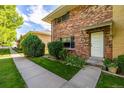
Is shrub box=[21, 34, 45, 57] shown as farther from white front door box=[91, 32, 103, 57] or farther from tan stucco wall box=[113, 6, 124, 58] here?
tan stucco wall box=[113, 6, 124, 58]

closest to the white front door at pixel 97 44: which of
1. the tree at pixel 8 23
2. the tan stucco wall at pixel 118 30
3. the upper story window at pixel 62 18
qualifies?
the tan stucco wall at pixel 118 30

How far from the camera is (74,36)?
10922 millimetres

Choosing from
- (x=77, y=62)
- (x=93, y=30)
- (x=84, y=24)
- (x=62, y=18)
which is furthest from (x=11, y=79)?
(x=62, y=18)

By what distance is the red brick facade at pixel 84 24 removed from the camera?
771cm

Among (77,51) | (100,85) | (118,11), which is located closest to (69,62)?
(77,51)

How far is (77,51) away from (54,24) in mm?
5831

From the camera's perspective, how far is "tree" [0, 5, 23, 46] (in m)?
17.7

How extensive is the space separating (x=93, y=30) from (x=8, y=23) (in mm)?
14864

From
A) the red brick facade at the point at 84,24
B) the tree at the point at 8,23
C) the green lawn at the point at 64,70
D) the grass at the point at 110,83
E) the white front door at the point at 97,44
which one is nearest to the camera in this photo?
the grass at the point at 110,83

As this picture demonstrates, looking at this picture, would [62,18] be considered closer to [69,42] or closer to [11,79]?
[69,42]

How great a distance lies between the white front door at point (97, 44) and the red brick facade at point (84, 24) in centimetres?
35

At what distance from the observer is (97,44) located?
846cm

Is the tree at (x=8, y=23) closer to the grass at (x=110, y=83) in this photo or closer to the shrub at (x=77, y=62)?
the shrub at (x=77, y=62)
